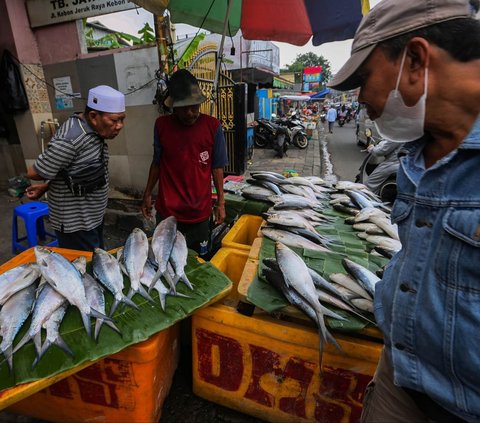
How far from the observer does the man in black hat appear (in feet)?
10.3

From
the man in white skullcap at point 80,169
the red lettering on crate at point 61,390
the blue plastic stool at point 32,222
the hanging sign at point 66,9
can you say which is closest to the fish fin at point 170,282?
the red lettering on crate at point 61,390

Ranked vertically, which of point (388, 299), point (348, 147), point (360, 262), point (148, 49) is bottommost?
point (348, 147)

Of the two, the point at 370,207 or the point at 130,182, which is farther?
the point at 130,182

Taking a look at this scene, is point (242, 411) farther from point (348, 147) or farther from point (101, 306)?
point (348, 147)

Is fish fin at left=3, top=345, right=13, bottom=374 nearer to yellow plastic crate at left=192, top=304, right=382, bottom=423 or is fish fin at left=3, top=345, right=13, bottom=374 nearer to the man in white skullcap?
yellow plastic crate at left=192, top=304, right=382, bottom=423

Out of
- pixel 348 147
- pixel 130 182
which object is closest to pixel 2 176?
pixel 130 182

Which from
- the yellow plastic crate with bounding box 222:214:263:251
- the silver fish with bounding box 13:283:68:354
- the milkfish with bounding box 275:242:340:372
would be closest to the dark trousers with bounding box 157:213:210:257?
the yellow plastic crate with bounding box 222:214:263:251

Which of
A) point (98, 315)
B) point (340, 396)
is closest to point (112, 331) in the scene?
point (98, 315)

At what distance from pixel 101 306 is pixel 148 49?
5320 mm

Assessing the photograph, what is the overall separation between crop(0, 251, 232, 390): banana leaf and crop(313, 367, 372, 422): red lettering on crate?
89 centimetres

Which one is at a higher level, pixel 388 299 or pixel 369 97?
pixel 369 97

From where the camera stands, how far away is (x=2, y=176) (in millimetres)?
7547

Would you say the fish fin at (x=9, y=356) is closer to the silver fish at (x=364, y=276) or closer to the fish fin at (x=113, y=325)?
the fish fin at (x=113, y=325)

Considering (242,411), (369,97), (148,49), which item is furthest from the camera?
(148,49)
